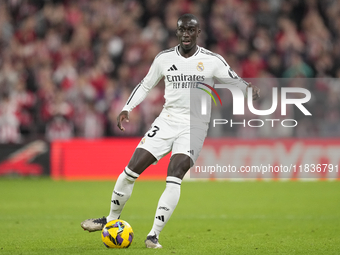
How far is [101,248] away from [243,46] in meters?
13.0

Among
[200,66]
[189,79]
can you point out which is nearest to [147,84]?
[189,79]

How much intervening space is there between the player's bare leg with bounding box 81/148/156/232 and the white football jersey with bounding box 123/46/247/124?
576 mm

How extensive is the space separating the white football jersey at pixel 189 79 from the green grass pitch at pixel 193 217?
1.54 meters

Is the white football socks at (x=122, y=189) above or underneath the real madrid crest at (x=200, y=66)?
underneath

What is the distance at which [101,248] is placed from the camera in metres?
6.44

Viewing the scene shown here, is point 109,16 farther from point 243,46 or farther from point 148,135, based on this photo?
point 148,135

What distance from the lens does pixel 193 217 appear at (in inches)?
376

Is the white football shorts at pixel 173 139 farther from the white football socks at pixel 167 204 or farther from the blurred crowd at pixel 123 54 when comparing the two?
the blurred crowd at pixel 123 54

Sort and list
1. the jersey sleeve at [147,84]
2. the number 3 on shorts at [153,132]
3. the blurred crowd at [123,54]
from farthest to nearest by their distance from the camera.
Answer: the blurred crowd at [123,54]
the jersey sleeve at [147,84]
the number 3 on shorts at [153,132]

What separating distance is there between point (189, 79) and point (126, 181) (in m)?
1.37

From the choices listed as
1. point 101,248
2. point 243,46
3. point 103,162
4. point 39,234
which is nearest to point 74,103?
point 103,162

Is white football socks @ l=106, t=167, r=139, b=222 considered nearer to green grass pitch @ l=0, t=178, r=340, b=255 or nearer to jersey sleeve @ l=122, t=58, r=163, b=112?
green grass pitch @ l=0, t=178, r=340, b=255

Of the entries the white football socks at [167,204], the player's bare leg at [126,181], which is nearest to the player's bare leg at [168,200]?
the white football socks at [167,204]

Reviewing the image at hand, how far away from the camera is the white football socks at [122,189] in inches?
261
